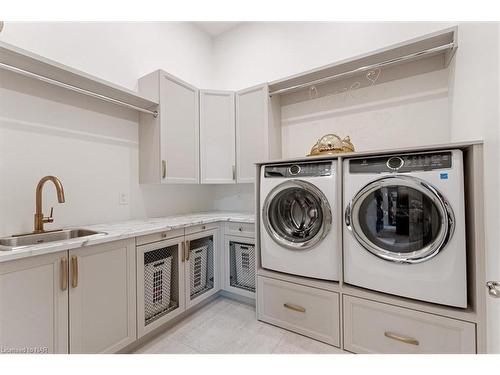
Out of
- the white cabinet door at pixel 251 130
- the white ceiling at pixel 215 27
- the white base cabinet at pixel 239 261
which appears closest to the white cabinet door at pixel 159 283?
the white base cabinet at pixel 239 261

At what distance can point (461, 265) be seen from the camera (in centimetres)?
125

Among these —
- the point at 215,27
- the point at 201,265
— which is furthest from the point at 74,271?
the point at 215,27

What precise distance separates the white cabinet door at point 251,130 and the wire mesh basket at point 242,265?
2.37 ft

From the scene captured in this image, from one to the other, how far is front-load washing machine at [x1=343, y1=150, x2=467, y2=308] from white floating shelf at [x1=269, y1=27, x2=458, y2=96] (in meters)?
0.92

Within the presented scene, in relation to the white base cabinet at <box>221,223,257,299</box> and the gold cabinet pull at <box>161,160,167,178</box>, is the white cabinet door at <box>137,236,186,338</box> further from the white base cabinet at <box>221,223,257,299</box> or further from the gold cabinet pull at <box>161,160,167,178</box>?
the gold cabinet pull at <box>161,160,167,178</box>

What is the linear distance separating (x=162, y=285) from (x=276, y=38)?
2.95m

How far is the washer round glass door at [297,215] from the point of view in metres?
1.67

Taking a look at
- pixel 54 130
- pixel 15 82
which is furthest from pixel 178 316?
pixel 15 82

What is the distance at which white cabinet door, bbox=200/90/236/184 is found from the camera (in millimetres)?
2541

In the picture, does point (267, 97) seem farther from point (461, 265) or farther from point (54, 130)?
point (461, 265)

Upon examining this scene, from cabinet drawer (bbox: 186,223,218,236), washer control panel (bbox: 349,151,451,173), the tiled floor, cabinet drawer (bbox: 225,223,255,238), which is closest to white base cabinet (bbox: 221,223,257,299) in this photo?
cabinet drawer (bbox: 225,223,255,238)

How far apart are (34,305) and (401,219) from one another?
2099 millimetres

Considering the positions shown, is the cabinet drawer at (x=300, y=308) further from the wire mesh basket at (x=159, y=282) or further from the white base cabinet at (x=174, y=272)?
the wire mesh basket at (x=159, y=282)
